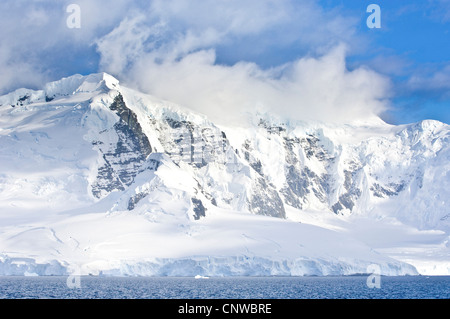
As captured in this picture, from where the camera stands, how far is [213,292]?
129375mm

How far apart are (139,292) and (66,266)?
79182mm

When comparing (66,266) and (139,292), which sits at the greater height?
(66,266)
